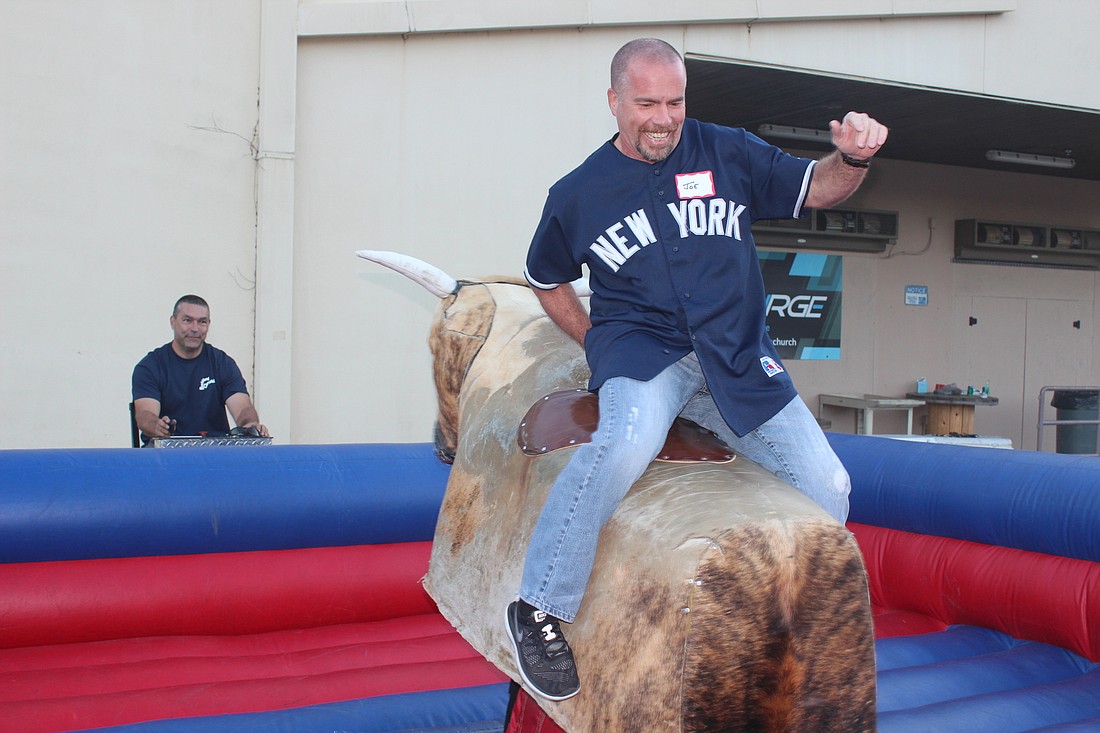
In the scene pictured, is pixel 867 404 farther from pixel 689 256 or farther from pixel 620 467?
pixel 620 467

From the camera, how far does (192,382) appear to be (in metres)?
5.07

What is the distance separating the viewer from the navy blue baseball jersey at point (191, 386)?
495cm

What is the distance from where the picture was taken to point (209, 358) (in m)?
5.18

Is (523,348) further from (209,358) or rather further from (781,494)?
(209,358)

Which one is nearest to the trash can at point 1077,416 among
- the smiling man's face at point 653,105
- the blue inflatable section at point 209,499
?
the blue inflatable section at point 209,499

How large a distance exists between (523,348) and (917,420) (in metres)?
9.37

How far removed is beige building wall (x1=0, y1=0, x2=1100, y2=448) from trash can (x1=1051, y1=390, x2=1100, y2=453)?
5.35 metres

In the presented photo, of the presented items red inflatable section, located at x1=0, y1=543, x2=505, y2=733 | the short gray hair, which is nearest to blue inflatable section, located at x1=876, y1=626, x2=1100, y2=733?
red inflatable section, located at x1=0, y1=543, x2=505, y2=733

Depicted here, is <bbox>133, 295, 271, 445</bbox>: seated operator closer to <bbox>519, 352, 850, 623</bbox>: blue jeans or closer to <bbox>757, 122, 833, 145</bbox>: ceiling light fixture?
<bbox>519, 352, 850, 623</bbox>: blue jeans

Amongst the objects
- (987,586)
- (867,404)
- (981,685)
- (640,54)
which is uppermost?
(640,54)

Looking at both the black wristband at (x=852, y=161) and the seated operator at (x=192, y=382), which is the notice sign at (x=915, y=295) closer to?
the seated operator at (x=192, y=382)

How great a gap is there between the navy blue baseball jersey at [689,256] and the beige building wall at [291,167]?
4237 mm

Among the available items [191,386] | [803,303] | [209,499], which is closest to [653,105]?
[209,499]

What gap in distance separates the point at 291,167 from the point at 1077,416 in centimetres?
867
